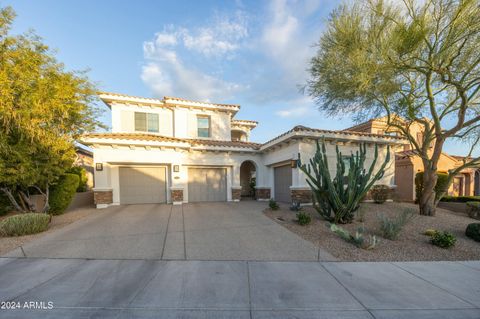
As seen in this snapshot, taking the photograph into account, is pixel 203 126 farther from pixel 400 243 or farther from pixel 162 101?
pixel 400 243

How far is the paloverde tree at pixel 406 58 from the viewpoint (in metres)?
6.99

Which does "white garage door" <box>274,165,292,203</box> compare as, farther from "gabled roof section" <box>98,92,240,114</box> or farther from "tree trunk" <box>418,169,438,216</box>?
"tree trunk" <box>418,169,438,216</box>

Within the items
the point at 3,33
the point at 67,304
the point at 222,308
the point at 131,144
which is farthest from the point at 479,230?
the point at 3,33

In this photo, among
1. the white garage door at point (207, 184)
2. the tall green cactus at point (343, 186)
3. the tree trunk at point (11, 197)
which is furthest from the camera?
the white garage door at point (207, 184)

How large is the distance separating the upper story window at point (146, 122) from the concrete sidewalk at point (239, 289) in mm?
9717

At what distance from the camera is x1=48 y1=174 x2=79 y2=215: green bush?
29.2 ft

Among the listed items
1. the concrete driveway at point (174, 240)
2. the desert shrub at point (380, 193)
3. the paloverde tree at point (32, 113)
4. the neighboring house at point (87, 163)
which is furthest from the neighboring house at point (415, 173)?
the neighboring house at point (87, 163)

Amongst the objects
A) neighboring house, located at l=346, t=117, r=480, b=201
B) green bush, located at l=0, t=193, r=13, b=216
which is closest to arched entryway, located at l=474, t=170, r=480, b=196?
neighboring house, located at l=346, t=117, r=480, b=201

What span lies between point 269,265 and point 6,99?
971 centimetres

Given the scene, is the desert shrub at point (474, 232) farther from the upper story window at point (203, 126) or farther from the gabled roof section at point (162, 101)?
the upper story window at point (203, 126)

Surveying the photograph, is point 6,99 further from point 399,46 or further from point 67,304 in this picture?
point 399,46

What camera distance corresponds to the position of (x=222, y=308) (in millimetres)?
2863

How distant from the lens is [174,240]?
18.5ft

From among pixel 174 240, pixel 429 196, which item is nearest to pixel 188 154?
pixel 174 240
